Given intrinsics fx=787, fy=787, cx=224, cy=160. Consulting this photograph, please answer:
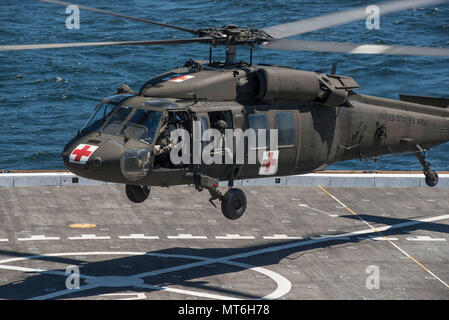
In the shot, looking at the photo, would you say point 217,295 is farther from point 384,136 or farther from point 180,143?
point 384,136

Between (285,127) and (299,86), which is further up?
(299,86)

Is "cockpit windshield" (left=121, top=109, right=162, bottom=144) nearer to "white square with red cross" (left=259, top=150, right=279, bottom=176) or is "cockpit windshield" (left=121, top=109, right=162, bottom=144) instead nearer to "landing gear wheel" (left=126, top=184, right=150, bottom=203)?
"landing gear wheel" (left=126, top=184, right=150, bottom=203)

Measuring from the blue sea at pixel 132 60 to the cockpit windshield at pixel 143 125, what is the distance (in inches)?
1258

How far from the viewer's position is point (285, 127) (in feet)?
79.6

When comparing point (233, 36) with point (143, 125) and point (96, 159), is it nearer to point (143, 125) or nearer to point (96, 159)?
point (143, 125)

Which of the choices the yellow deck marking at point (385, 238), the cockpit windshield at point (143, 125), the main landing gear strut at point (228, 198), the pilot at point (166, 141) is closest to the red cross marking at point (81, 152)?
the cockpit windshield at point (143, 125)

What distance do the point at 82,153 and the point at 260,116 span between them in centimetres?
570

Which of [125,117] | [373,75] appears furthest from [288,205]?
[373,75]

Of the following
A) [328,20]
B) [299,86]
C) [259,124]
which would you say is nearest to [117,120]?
[259,124]

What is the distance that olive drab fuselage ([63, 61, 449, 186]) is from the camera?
844 inches

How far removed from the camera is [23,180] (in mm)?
32906

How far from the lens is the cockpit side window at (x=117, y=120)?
21688mm

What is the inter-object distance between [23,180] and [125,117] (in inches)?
497

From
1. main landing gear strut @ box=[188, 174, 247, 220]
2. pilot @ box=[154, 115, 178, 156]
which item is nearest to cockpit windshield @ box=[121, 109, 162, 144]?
pilot @ box=[154, 115, 178, 156]
